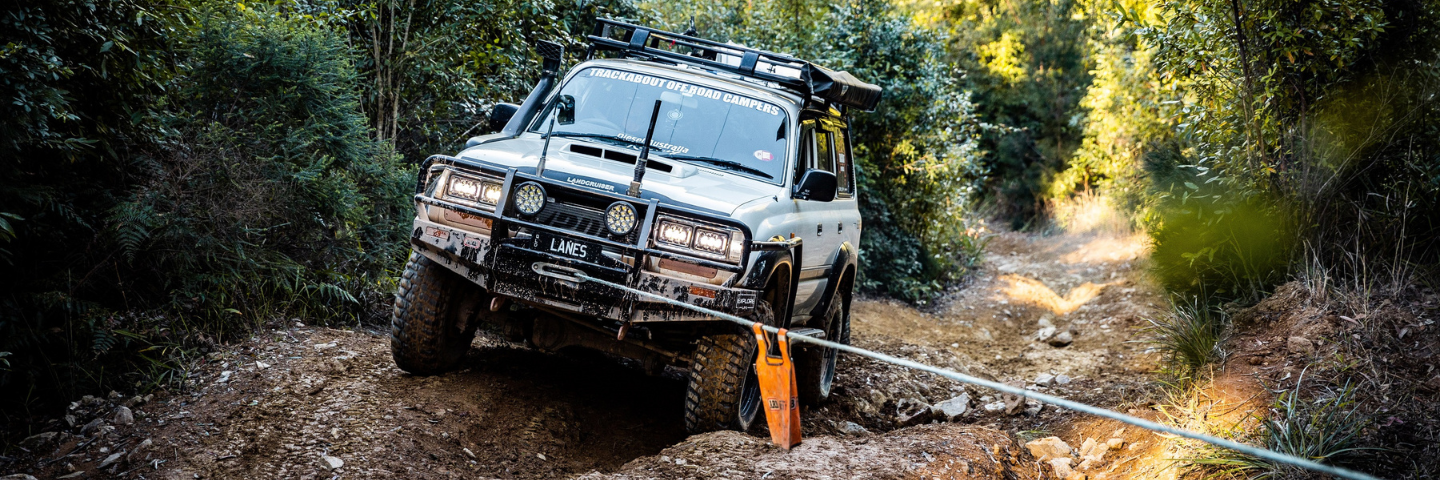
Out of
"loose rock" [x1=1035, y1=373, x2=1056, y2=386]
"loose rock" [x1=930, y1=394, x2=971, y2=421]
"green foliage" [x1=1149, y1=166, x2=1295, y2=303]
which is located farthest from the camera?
"loose rock" [x1=1035, y1=373, x2=1056, y2=386]

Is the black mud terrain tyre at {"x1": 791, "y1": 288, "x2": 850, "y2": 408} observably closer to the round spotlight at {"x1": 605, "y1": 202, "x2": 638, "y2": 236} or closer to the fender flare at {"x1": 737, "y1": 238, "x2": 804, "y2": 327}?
the fender flare at {"x1": 737, "y1": 238, "x2": 804, "y2": 327}

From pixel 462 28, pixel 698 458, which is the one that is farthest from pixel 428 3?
pixel 698 458

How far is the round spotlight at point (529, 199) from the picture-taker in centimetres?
488

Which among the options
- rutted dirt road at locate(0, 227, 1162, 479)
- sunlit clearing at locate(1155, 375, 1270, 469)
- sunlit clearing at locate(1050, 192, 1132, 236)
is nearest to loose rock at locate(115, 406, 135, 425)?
rutted dirt road at locate(0, 227, 1162, 479)

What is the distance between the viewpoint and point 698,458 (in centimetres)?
452

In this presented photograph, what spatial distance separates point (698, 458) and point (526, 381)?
193 cm

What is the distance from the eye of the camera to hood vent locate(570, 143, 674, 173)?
5332 millimetres

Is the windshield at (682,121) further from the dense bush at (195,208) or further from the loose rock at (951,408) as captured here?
the loose rock at (951,408)

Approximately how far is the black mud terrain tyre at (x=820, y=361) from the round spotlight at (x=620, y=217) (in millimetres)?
1864

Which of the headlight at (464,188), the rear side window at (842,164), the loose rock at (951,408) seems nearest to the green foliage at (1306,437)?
the loose rock at (951,408)

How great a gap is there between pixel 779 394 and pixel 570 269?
118cm

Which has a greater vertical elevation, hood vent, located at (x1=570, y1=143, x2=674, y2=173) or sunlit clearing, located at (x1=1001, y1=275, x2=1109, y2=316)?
hood vent, located at (x1=570, y1=143, x2=674, y2=173)

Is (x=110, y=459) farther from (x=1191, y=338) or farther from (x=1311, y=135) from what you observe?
(x=1311, y=135)

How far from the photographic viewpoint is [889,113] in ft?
42.9
